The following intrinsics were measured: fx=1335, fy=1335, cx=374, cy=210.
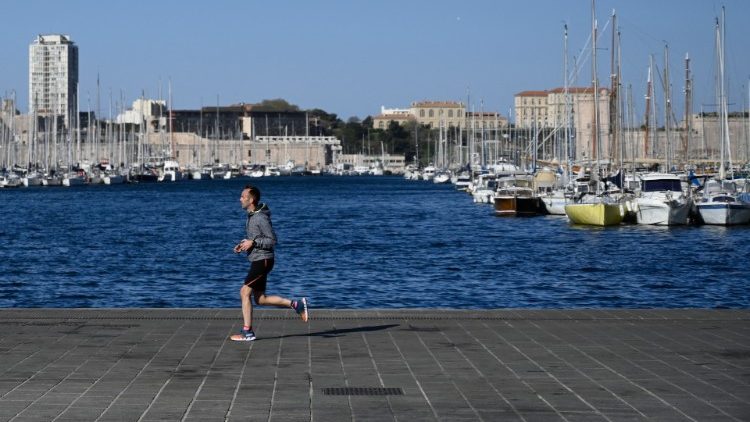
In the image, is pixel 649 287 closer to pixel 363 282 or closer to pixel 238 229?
pixel 363 282

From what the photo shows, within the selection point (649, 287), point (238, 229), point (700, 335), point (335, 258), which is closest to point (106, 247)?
point (335, 258)

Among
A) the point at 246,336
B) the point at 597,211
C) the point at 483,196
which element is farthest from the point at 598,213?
the point at 246,336

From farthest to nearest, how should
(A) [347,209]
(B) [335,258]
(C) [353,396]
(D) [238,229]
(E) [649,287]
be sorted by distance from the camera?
1. (A) [347,209]
2. (D) [238,229]
3. (B) [335,258]
4. (E) [649,287]
5. (C) [353,396]

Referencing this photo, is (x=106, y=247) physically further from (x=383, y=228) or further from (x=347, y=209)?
(x=347, y=209)

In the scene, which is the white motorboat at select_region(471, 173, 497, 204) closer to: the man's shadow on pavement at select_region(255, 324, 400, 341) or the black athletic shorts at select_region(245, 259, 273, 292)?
the man's shadow on pavement at select_region(255, 324, 400, 341)

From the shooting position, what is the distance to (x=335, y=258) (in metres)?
39.6

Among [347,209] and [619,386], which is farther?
[347,209]

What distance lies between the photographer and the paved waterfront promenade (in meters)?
9.93

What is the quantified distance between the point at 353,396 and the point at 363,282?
20.3 metres

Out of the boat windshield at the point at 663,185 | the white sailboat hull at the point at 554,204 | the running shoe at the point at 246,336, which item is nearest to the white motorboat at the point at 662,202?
the boat windshield at the point at 663,185

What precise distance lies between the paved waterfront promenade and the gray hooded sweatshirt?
918mm

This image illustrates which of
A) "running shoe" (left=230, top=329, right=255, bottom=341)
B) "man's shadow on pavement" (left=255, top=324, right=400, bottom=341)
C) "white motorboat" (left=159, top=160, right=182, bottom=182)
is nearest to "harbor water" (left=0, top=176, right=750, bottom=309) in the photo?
"man's shadow on pavement" (left=255, top=324, right=400, bottom=341)

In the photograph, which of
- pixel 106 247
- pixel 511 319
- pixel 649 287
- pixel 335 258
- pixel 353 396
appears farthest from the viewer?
pixel 106 247

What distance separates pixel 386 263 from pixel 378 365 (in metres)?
25.1
